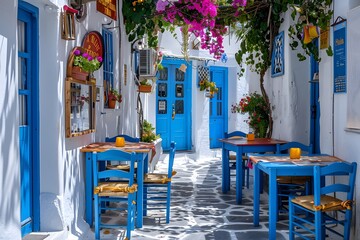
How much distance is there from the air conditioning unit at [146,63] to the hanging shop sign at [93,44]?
2.63m

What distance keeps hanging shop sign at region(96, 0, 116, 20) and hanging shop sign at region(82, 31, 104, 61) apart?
16.0 inches

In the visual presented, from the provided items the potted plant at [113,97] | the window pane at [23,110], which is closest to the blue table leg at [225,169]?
the potted plant at [113,97]

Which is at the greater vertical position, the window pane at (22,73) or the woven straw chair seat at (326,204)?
the window pane at (22,73)

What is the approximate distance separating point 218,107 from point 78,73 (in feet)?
26.0

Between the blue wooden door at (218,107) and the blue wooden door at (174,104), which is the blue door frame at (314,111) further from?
the blue wooden door at (218,107)

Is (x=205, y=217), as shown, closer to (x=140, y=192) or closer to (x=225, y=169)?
(x=140, y=192)

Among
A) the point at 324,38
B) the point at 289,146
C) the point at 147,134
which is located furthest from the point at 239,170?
the point at 147,134

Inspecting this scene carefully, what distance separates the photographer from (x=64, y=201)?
4.33 meters

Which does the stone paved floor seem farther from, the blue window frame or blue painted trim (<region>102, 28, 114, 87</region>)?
blue painted trim (<region>102, 28, 114, 87</region>)

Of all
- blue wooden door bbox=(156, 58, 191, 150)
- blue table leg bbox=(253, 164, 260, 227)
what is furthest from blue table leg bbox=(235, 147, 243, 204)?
blue wooden door bbox=(156, 58, 191, 150)

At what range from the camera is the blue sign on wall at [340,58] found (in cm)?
450

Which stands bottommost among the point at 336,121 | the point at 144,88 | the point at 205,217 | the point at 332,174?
the point at 205,217

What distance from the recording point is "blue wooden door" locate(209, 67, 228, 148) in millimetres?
12070

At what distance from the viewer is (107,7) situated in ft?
19.5
